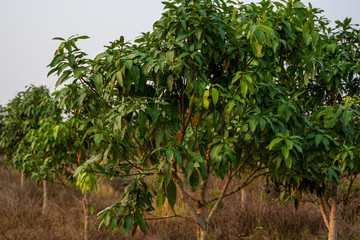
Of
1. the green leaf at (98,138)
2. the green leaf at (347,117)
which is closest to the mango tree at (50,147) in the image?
the green leaf at (98,138)

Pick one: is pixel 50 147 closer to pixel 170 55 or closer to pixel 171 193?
pixel 170 55

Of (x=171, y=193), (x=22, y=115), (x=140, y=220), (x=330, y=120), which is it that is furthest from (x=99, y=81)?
(x=22, y=115)

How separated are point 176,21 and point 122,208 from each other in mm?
1542

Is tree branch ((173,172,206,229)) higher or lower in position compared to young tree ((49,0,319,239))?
lower

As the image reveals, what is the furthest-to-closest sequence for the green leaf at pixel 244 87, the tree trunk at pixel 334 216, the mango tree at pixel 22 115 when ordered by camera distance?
the mango tree at pixel 22 115
the tree trunk at pixel 334 216
the green leaf at pixel 244 87

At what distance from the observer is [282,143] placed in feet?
7.36

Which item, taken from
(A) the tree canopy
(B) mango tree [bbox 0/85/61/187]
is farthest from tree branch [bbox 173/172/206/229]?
(B) mango tree [bbox 0/85/61/187]

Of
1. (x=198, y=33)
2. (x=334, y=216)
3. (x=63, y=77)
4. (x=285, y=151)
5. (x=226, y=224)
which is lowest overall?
(x=226, y=224)

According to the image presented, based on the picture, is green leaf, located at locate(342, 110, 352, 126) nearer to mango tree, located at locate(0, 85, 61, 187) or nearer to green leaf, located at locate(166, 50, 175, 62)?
green leaf, located at locate(166, 50, 175, 62)

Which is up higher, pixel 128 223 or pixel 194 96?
pixel 194 96

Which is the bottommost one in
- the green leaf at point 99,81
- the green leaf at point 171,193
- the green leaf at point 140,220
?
the green leaf at point 140,220

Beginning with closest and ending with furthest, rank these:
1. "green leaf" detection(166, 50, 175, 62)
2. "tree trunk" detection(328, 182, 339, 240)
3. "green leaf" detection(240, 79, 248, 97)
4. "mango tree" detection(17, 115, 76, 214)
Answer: "green leaf" detection(240, 79, 248, 97) < "green leaf" detection(166, 50, 175, 62) < "tree trunk" detection(328, 182, 339, 240) < "mango tree" detection(17, 115, 76, 214)

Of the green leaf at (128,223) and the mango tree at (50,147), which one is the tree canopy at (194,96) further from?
the mango tree at (50,147)

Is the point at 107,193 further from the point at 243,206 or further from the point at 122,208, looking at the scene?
the point at 122,208
